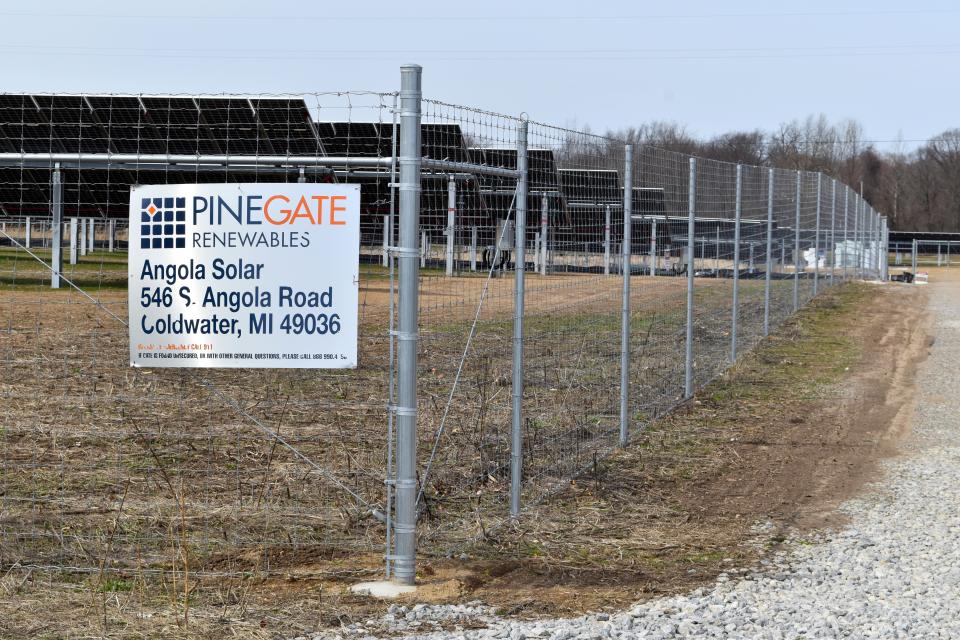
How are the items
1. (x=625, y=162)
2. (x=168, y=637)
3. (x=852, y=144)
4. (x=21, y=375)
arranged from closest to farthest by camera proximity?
1. (x=168, y=637)
2. (x=625, y=162)
3. (x=21, y=375)
4. (x=852, y=144)

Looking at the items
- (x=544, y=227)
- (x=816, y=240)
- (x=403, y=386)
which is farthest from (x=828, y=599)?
(x=816, y=240)

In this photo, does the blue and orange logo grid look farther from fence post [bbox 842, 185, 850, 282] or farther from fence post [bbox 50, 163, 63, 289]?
fence post [bbox 842, 185, 850, 282]

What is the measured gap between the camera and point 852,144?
103062 millimetres

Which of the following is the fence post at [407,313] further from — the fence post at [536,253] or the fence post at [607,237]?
A: the fence post at [607,237]

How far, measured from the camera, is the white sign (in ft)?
18.0

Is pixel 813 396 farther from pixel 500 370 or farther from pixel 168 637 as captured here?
pixel 168 637

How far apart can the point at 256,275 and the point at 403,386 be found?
90 centimetres

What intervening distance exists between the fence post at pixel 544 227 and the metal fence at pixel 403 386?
25 millimetres

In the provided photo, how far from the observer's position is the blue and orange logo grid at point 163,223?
555cm

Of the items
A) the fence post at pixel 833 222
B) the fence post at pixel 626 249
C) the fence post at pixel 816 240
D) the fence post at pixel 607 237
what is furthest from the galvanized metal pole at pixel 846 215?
the fence post at pixel 626 249

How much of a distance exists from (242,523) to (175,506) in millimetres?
515

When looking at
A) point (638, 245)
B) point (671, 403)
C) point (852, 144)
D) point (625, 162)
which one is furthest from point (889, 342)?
point (852, 144)

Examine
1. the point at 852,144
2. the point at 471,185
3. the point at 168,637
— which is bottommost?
the point at 168,637

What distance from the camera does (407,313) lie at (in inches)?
215
